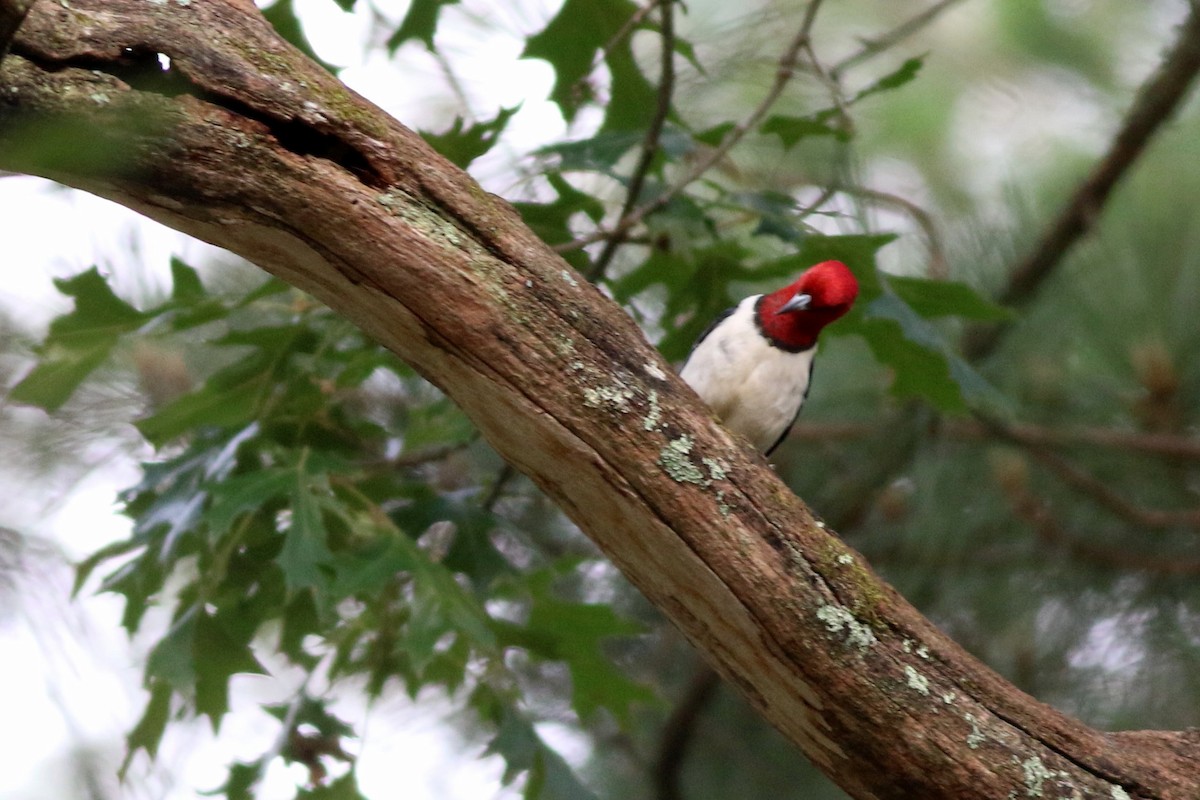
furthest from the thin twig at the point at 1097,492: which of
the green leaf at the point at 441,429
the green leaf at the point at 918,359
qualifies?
the green leaf at the point at 441,429

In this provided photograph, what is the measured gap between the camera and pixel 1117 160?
9.78ft

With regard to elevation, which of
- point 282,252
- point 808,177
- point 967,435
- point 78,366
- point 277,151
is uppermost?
point 808,177

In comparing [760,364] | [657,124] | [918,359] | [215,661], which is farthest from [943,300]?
[215,661]

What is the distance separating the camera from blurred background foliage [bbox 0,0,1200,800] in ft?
7.49

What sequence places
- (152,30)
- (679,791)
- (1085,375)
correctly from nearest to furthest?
(152,30)
(1085,375)
(679,791)

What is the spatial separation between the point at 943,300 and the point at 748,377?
0.42 metres

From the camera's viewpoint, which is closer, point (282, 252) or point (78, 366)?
point (282, 252)

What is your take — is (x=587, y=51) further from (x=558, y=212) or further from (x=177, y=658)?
(x=177, y=658)

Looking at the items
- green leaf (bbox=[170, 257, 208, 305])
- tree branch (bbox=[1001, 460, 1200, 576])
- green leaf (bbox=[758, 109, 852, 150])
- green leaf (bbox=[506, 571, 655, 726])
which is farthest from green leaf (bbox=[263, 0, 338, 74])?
tree branch (bbox=[1001, 460, 1200, 576])

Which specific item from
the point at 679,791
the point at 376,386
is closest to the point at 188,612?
the point at 376,386

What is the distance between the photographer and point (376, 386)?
361cm

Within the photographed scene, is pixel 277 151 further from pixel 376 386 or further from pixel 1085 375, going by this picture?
pixel 1085 375

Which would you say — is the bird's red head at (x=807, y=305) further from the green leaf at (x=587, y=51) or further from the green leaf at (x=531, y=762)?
the green leaf at (x=531, y=762)

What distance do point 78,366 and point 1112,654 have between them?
267 centimetres
